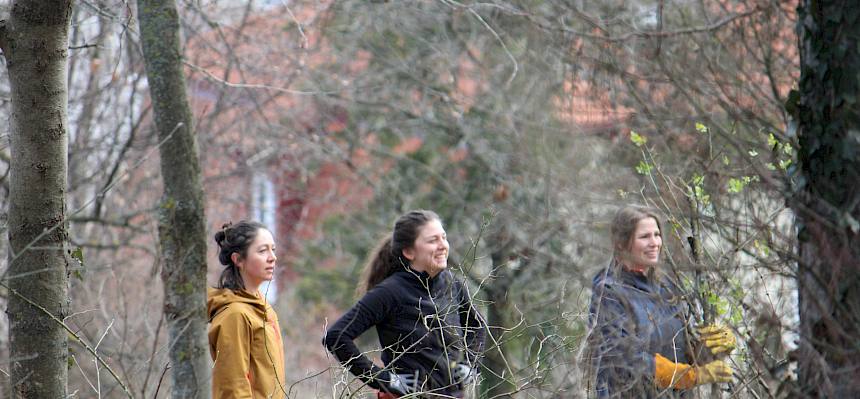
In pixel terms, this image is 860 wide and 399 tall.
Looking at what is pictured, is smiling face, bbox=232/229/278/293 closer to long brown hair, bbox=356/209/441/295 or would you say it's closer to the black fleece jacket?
the black fleece jacket

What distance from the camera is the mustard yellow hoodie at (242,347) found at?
184 inches

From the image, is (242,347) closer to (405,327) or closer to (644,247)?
(405,327)

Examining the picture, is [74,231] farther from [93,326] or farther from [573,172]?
[573,172]

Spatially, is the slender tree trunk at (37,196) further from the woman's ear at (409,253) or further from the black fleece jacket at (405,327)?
the woman's ear at (409,253)

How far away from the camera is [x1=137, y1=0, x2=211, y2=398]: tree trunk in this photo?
4.60 metres

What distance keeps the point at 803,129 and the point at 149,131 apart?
839 centimetres

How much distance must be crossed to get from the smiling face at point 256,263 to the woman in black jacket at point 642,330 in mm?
1496

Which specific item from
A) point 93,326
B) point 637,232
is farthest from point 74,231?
point 637,232

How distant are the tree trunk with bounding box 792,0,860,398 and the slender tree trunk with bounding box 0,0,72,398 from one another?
2.35 m

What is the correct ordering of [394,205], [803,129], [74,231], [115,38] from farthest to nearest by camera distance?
[394,205] < [115,38] < [74,231] < [803,129]

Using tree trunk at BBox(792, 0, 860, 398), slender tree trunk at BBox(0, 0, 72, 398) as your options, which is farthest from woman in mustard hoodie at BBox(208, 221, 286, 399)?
tree trunk at BBox(792, 0, 860, 398)

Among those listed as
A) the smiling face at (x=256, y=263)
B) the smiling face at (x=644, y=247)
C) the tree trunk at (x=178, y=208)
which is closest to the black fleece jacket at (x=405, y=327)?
the smiling face at (x=256, y=263)

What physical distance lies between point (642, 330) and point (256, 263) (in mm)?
1798

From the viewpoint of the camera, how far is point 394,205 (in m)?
13.9
